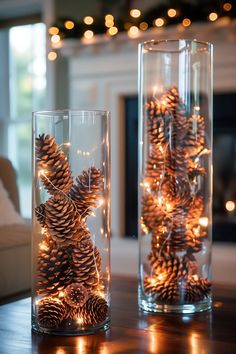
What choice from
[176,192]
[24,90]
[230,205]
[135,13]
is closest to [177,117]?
[176,192]

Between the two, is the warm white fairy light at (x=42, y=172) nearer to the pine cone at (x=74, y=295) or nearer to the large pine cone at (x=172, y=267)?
the pine cone at (x=74, y=295)

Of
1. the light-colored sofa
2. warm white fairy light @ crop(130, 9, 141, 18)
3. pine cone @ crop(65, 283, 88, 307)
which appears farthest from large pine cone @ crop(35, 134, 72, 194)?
warm white fairy light @ crop(130, 9, 141, 18)

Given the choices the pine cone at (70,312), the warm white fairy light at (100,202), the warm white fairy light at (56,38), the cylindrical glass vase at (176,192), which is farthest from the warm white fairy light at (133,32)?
the pine cone at (70,312)

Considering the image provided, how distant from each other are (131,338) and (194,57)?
0.56 m

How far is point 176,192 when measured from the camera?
1105 millimetres

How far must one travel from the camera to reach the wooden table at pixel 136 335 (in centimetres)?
88

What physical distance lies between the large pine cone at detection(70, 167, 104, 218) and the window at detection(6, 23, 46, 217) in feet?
11.2

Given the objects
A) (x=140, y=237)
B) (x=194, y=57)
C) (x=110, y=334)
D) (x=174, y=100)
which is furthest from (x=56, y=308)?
(x=194, y=57)

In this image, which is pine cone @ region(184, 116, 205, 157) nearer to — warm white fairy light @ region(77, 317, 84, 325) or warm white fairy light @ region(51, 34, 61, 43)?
warm white fairy light @ region(77, 317, 84, 325)

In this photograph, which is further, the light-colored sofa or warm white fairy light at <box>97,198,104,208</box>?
the light-colored sofa

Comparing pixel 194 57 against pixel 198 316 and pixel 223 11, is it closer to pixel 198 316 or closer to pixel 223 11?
pixel 198 316

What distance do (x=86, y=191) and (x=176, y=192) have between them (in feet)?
0.69

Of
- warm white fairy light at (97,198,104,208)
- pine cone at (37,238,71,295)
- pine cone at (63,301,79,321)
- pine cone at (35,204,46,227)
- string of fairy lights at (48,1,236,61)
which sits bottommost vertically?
pine cone at (63,301,79,321)

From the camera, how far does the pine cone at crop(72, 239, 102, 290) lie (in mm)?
957
